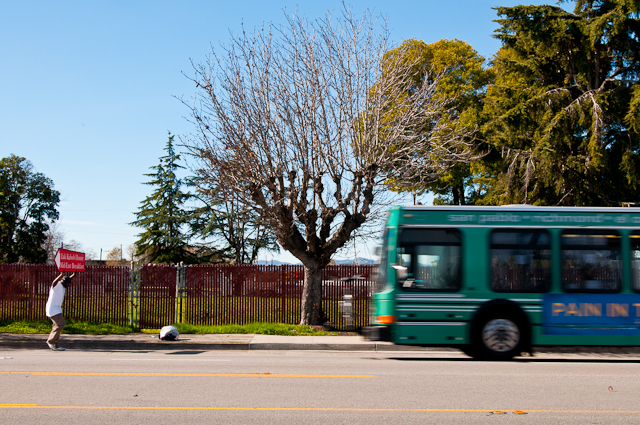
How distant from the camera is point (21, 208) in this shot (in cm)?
6150

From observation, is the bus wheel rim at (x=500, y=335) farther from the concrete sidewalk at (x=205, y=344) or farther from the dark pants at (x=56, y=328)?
the dark pants at (x=56, y=328)

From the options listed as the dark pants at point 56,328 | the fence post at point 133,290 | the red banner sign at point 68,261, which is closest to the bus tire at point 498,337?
the dark pants at point 56,328

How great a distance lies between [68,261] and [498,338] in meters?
10.8

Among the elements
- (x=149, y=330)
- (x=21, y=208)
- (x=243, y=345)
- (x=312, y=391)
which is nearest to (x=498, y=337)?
(x=312, y=391)

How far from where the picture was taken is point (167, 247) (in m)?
47.7

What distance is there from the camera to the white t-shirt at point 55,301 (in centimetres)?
1299

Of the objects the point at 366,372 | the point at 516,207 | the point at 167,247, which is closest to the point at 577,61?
the point at 516,207

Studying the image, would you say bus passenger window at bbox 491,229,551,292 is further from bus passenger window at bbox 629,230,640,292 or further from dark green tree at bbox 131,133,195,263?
dark green tree at bbox 131,133,195,263

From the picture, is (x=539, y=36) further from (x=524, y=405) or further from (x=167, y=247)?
(x=167, y=247)

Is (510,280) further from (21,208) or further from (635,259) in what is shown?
(21,208)

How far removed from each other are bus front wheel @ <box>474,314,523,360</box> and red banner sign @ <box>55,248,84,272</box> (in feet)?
33.4

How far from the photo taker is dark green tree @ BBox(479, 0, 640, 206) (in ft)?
67.0

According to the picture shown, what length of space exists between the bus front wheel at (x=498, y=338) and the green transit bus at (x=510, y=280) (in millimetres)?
19

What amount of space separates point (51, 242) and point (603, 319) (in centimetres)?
7696
